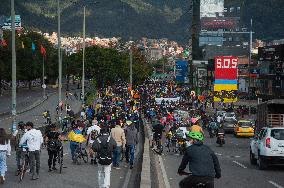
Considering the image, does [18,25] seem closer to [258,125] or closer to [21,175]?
[258,125]

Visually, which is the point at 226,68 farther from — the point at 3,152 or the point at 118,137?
the point at 3,152

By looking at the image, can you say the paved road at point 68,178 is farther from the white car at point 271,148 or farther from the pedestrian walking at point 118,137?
the white car at point 271,148

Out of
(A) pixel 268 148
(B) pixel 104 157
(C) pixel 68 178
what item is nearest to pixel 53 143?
(C) pixel 68 178

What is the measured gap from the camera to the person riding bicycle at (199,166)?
10.1m

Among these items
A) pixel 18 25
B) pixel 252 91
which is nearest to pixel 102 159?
pixel 18 25

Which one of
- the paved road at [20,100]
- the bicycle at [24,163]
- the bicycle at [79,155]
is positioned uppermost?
the bicycle at [24,163]

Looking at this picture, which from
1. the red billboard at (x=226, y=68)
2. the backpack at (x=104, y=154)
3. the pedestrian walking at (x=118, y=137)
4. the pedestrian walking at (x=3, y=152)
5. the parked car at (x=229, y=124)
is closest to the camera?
the backpack at (x=104, y=154)

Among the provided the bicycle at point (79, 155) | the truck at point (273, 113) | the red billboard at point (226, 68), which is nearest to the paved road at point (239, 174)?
the bicycle at point (79, 155)

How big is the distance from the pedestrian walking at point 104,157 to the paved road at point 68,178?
3.65 ft

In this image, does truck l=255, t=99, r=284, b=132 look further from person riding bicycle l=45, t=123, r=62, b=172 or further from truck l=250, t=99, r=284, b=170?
person riding bicycle l=45, t=123, r=62, b=172

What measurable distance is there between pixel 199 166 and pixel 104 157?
6515mm

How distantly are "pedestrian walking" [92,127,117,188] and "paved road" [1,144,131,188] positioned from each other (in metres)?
1.11

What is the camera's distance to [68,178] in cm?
1900

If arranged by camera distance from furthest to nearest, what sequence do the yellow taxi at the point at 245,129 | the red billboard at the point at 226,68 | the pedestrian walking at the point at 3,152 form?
the red billboard at the point at 226,68 → the yellow taxi at the point at 245,129 → the pedestrian walking at the point at 3,152
